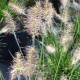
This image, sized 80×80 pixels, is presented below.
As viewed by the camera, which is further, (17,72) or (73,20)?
(73,20)

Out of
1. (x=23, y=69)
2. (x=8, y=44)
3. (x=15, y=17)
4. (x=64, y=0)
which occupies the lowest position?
(x=8, y=44)

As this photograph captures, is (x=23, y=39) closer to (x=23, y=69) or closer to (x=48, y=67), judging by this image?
(x=48, y=67)

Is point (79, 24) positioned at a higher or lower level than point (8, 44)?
higher

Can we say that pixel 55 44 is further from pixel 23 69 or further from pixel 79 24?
pixel 23 69

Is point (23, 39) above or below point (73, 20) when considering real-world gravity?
below

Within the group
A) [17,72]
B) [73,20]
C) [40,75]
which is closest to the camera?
[17,72]

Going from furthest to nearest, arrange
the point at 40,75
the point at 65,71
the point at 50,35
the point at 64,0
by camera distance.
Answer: the point at 50,35 → the point at 65,71 → the point at 64,0 → the point at 40,75

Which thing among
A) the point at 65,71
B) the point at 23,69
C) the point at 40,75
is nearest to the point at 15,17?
the point at 65,71

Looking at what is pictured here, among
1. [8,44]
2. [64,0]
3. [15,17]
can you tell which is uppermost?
[64,0]

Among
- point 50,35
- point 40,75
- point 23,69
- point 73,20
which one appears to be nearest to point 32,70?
point 23,69
